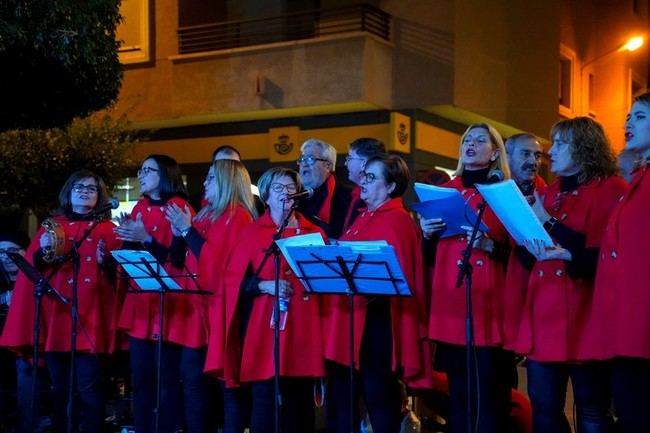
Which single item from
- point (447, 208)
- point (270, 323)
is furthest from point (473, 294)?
point (270, 323)

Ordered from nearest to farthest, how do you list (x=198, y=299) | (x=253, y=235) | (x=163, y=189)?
(x=253, y=235) → (x=198, y=299) → (x=163, y=189)

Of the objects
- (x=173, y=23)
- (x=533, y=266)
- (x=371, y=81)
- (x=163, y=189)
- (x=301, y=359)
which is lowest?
(x=301, y=359)

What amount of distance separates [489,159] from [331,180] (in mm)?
1816

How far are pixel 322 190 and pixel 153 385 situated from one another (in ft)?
6.51

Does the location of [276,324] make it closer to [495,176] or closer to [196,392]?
[196,392]

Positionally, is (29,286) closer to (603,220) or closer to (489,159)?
(489,159)

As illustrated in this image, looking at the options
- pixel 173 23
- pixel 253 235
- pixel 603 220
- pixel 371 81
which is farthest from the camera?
pixel 173 23

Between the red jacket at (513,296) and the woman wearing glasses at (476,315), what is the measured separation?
0.22 ft

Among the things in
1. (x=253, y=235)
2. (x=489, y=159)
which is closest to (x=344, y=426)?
(x=253, y=235)

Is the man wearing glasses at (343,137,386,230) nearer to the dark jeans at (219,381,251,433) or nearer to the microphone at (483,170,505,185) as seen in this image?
the microphone at (483,170,505,185)

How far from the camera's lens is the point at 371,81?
50.4 feet

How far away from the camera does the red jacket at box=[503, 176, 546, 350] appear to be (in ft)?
16.5

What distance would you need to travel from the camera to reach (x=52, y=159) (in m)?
14.4

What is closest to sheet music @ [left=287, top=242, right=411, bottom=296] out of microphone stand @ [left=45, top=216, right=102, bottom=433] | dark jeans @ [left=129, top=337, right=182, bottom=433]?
dark jeans @ [left=129, top=337, right=182, bottom=433]
